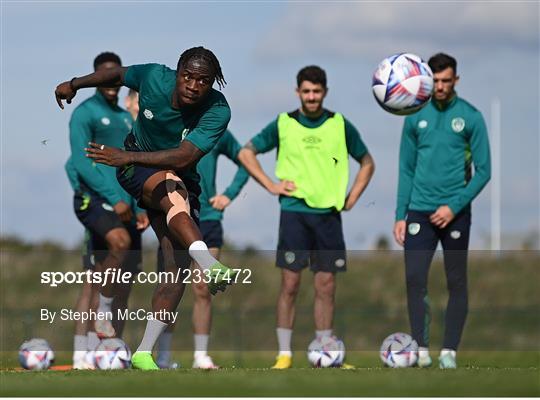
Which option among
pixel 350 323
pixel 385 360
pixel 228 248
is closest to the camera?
pixel 385 360

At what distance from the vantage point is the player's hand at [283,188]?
565 inches

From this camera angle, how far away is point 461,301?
13.8m

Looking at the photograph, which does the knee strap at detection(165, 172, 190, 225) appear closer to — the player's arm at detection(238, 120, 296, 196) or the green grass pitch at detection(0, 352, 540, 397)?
the green grass pitch at detection(0, 352, 540, 397)

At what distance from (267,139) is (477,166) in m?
2.31

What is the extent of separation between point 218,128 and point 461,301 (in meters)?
3.83

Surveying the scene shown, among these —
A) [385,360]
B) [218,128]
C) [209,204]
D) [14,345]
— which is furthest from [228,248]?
[218,128]

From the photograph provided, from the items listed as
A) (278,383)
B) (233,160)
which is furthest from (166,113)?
(233,160)

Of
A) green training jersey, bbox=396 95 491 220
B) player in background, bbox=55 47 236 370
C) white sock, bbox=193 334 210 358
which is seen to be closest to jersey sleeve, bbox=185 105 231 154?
player in background, bbox=55 47 236 370

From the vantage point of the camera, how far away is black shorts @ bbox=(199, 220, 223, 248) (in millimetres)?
14867

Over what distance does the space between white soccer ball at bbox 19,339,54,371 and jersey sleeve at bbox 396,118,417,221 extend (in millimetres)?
3900

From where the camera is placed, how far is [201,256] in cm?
1088

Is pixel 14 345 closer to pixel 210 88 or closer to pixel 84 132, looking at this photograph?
pixel 84 132

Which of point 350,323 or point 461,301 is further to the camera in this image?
point 350,323

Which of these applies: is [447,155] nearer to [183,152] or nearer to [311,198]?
[311,198]
